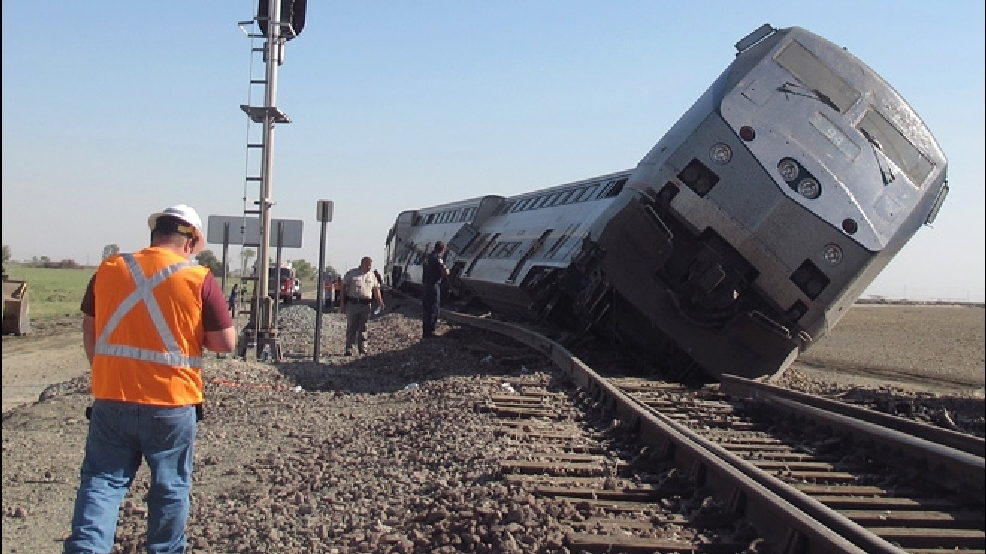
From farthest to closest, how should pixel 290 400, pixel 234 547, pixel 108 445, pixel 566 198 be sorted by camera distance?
pixel 566 198, pixel 290 400, pixel 234 547, pixel 108 445

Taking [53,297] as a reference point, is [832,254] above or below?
above

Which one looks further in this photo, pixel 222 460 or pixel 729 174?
pixel 729 174

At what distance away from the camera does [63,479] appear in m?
6.40

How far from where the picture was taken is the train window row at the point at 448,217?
22.3 m

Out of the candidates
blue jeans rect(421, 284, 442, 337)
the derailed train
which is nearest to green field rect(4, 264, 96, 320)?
blue jeans rect(421, 284, 442, 337)

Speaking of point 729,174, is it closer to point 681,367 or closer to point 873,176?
point 873,176

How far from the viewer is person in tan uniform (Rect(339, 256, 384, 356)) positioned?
1397cm

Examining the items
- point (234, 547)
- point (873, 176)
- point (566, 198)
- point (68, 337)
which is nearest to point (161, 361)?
point (234, 547)

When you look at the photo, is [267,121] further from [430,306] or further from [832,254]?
[832,254]

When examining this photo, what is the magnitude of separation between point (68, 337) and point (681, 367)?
1854 centimetres

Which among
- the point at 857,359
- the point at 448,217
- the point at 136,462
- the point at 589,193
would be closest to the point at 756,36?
the point at 589,193

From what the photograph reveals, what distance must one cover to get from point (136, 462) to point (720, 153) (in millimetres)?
6676

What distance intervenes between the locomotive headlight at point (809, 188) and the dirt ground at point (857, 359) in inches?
168

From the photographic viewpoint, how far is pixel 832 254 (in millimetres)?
8648
